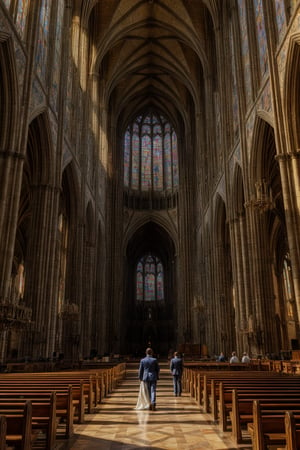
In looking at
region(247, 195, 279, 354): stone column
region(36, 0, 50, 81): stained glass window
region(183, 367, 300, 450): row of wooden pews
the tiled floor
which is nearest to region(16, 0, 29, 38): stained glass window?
region(36, 0, 50, 81): stained glass window

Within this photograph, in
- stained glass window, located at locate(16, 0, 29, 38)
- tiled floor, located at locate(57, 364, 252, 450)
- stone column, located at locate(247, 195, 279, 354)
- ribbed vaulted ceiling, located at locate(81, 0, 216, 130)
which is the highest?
ribbed vaulted ceiling, located at locate(81, 0, 216, 130)

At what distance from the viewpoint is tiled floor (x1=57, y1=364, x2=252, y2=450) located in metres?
5.21

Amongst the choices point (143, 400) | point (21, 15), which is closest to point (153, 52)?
point (21, 15)

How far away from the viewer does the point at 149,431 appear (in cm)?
611

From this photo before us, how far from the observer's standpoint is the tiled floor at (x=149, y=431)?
5.21m

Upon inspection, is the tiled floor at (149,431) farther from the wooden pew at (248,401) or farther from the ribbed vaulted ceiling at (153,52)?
the ribbed vaulted ceiling at (153,52)

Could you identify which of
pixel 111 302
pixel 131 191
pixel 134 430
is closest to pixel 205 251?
pixel 111 302

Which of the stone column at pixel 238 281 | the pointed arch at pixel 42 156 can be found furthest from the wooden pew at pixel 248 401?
the pointed arch at pixel 42 156

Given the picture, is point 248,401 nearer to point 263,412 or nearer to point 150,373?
point 263,412

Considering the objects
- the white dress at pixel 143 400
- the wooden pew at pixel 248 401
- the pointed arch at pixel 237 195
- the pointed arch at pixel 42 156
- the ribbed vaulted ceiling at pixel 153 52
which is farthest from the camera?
the ribbed vaulted ceiling at pixel 153 52

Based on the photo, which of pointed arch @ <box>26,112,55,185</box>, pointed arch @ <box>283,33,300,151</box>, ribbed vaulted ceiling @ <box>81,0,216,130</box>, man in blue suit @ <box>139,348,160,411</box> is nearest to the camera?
man in blue suit @ <box>139,348,160,411</box>

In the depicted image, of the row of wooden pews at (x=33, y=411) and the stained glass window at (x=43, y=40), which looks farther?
the stained glass window at (x=43, y=40)

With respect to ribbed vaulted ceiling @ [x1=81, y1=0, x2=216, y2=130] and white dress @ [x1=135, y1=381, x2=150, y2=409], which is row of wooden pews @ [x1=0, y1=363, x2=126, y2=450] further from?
ribbed vaulted ceiling @ [x1=81, y1=0, x2=216, y2=130]

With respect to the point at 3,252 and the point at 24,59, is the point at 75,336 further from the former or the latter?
the point at 24,59
